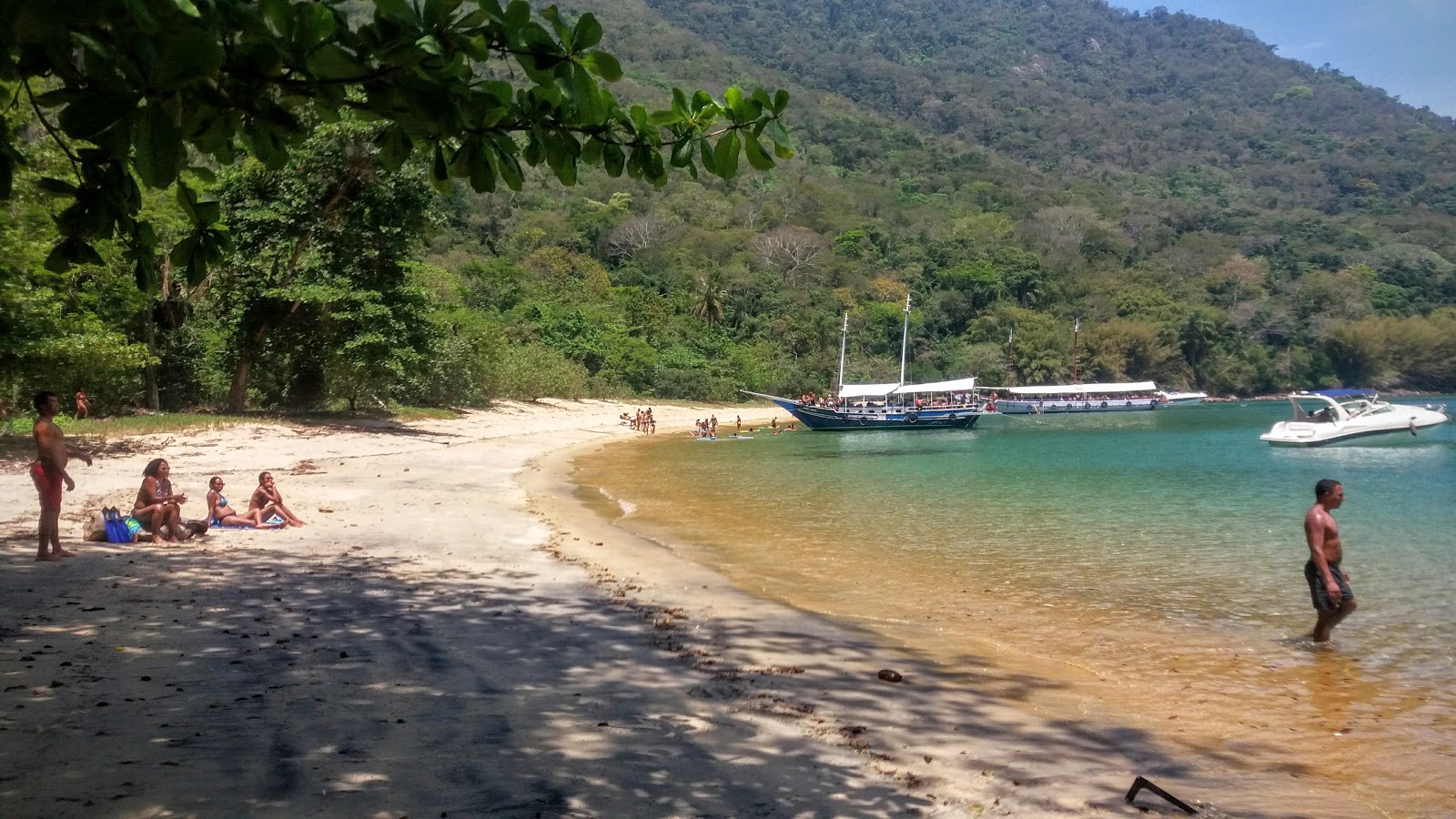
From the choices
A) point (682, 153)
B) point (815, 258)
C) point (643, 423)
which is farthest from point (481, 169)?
point (815, 258)

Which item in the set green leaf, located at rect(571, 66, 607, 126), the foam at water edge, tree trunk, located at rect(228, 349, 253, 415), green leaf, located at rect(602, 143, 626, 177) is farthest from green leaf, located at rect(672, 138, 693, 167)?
tree trunk, located at rect(228, 349, 253, 415)

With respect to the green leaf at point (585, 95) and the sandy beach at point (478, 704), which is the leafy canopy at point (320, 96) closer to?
the green leaf at point (585, 95)

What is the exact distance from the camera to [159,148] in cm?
242

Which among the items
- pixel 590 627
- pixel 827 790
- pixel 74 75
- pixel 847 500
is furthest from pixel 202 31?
pixel 847 500

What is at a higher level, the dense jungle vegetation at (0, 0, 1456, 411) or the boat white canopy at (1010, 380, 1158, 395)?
the dense jungle vegetation at (0, 0, 1456, 411)

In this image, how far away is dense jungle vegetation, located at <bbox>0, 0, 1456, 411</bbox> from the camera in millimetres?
24547

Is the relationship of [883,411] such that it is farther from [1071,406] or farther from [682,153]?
[682,153]

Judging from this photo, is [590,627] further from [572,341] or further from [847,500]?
[572,341]

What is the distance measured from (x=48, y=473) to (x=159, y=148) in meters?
7.25

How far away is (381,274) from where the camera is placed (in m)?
25.8

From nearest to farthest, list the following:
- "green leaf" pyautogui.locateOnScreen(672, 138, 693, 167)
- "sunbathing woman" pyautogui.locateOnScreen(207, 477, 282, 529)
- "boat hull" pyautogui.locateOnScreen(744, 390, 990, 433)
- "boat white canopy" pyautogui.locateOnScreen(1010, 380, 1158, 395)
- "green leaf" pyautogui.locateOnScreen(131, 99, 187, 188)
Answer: "green leaf" pyautogui.locateOnScreen(131, 99, 187, 188) → "green leaf" pyautogui.locateOnScreen(672, 138, 693, 167) → "sunbathing woman" pyautogui.locateOnScreen(207, 477, 282, 529) → "boat hull" pyautogui.locateOnScreen(744, 390, 990, 433) → "boat white canopy" pyautogui.locateOnScreen(1010, 380, 1158, 395)

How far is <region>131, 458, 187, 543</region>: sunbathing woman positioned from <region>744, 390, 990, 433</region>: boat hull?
37.3 meters

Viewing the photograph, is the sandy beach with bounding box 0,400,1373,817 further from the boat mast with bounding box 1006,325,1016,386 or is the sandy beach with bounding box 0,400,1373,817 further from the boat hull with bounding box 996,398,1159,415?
the boat mast with bounding box 1006,325,1016,386

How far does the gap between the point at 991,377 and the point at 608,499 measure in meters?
63.2
